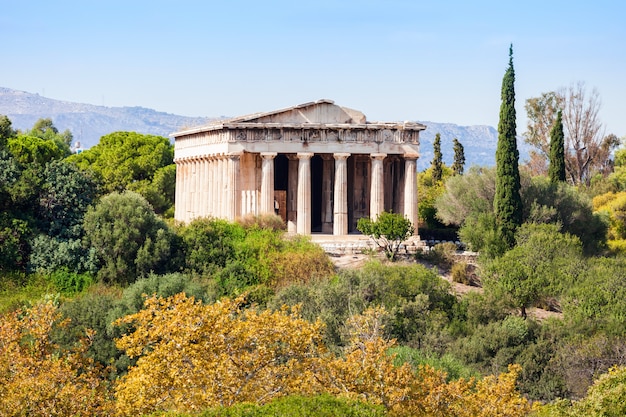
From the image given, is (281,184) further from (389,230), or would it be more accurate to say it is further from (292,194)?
(389,230)

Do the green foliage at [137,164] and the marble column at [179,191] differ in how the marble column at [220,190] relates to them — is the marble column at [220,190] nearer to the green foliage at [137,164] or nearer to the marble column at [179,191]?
the marble column at [179,191]

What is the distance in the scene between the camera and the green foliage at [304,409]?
23.5 metres

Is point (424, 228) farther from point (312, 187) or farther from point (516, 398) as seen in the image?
point (516, 398)

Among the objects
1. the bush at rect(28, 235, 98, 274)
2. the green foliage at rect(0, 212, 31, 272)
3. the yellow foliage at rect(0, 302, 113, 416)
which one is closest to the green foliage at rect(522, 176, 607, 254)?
the bush at rect(28, 235, 98, 274)

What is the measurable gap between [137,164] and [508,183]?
32.7 m

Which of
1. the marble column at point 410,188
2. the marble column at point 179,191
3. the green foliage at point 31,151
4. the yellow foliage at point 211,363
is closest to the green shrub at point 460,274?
the marble column at point 410,188

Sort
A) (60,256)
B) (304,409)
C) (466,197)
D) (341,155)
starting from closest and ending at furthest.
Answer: (304,409) → (60,256) → (341,155) → (466,197)

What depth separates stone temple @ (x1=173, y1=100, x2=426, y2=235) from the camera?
5588cm

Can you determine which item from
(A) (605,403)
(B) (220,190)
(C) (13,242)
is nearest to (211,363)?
(A) (605,403)

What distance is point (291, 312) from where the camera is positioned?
41.4 metres

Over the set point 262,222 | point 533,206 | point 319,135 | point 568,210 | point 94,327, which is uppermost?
point 319,135

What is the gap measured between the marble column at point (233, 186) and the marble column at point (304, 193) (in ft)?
9.70

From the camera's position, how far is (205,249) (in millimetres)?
48750

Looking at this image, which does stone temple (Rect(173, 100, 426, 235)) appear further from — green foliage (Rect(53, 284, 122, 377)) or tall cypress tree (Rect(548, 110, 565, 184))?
green foliage (Rect(53, 284, 122, 377))
